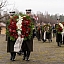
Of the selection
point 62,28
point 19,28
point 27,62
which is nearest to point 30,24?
point 19,28

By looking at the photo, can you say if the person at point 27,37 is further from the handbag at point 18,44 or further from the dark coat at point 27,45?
the handbag at point 18,44

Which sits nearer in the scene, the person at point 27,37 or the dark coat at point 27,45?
the person at point 27,37

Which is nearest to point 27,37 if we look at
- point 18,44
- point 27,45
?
point 27,45

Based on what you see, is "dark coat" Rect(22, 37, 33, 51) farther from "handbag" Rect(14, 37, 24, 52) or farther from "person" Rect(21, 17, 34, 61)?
"handbag" Rect(14, 37, 24, 52)

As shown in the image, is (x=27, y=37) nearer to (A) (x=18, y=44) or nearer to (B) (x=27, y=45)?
(B) (x=27, y=45)

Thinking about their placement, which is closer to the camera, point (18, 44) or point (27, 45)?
point (18, 44)

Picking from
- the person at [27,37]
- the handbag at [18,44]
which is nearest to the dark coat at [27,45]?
the person at [27,37]

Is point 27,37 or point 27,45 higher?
point 27,37

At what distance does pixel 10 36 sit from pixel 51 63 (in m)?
1.88

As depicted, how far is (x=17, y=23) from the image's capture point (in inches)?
427

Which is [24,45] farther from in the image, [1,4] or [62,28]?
[1,4]

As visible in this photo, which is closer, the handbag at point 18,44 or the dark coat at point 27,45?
the handbag at point 18,44

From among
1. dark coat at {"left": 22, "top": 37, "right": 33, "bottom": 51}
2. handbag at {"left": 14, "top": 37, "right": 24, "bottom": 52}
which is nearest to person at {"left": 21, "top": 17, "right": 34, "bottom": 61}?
dark coat at {"left": 22, "top": 37, "right": 33, "bottom": 51}

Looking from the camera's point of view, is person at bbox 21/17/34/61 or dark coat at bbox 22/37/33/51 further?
dark coat at bbox 22/37/33/51
